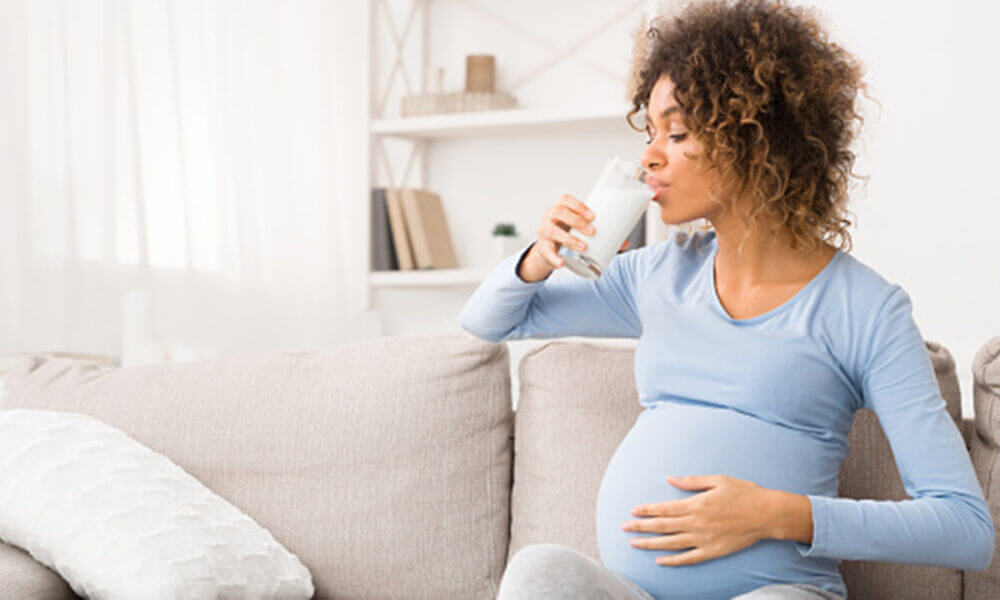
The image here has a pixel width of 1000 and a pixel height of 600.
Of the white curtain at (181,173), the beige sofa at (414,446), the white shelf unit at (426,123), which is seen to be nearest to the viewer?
the beige sofa at (414,446)

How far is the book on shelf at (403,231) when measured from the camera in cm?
330

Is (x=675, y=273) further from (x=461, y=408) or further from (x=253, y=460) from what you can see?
(x=253, y=460)

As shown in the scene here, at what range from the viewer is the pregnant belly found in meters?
1.23

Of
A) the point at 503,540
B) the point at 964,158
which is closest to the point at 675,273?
the point at 503,540

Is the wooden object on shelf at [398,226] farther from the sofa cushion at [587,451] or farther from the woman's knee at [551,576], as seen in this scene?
the woman's knee at [551,576]

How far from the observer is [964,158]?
2545mm

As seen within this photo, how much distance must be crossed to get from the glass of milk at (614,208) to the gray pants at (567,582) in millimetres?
334

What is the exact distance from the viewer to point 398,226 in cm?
Answer: 332

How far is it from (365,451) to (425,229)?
174 cm

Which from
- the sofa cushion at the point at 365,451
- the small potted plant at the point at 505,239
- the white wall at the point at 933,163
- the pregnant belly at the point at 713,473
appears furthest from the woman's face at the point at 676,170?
the small potted plant at the point at 505,239

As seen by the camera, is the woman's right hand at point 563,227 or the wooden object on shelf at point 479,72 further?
the wooden object on shelf at point 479,72

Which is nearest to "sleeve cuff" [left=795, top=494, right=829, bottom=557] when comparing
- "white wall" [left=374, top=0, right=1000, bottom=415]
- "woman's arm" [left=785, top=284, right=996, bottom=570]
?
"woman's arm" [left=785, top=284, right=996, bottom=570]

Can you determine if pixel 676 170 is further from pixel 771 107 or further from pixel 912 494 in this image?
pixel 912 494

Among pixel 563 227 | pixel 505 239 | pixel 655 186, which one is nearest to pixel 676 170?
pixel 655 186
